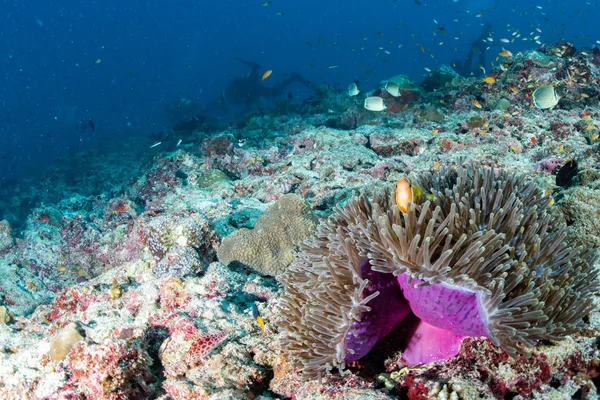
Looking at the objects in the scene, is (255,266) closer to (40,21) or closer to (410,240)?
(410,240)

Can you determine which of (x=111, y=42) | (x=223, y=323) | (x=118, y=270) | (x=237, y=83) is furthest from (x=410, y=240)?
(x=111, y=42)

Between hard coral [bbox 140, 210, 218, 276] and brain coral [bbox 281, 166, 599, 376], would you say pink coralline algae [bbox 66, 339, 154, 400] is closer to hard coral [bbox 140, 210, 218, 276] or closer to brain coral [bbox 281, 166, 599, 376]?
brain coral [bbox 281, 166, 599, 376]

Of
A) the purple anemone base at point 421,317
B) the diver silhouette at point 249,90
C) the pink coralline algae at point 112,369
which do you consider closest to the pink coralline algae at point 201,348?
the pink coralline algae at point 112,369

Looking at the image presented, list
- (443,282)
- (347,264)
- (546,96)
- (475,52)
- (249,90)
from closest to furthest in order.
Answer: (443,282), (347,264), (546,96), (249,90), (475,52)

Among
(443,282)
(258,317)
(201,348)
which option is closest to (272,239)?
(258,317)

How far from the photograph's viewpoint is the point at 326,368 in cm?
215

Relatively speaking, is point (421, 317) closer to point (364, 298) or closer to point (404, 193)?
point (364, 298)

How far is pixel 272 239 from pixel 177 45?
404ft

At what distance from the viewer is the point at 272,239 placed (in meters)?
4.84

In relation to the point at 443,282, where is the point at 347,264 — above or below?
below

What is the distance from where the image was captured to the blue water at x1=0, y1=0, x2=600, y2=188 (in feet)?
248

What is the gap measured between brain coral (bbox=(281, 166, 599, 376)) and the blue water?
206 feet

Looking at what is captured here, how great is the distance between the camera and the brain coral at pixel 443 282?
1.85m

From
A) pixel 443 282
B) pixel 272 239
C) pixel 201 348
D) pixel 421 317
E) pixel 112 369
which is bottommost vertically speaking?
pixel 272 239
